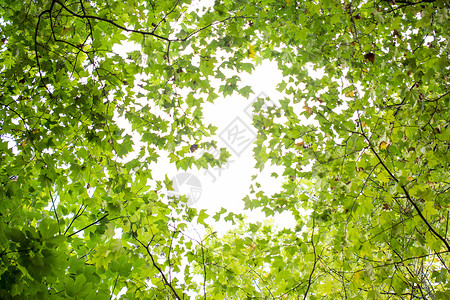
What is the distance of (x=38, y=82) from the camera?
275 cm

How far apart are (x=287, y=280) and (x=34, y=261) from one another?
2052mm
